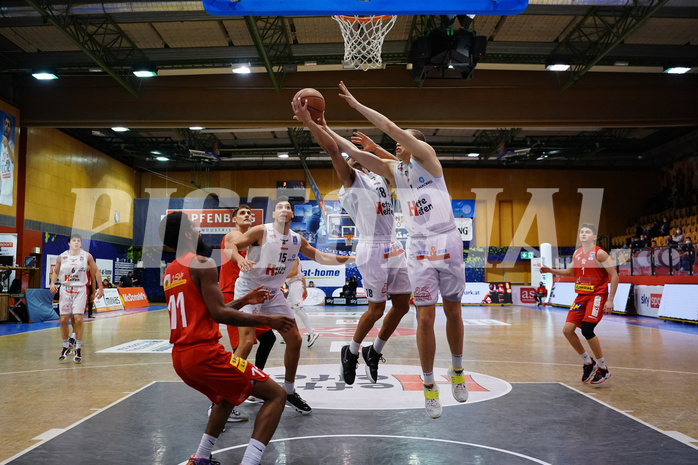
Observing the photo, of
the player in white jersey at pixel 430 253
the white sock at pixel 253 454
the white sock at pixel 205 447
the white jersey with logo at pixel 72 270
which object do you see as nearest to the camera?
the white sock at pixel 253 454

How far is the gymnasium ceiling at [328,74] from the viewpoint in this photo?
1547cm

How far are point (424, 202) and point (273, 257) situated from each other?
5.83 ft

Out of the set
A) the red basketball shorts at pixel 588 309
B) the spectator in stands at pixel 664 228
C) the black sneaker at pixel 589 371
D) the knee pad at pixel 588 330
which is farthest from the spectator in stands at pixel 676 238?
the black sneaker at pixel 589 371

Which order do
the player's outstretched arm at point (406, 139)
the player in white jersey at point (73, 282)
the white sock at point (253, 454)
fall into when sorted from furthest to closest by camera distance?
the player in white jersey at point (73, 282), the player's outstretched arm at point (406, 139), the white sock at point (253, 454)

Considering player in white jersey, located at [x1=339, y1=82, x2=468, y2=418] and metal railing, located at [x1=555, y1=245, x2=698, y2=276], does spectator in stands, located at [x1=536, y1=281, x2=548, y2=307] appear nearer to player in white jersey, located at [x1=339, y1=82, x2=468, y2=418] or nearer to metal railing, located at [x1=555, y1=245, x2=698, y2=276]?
metal railing, located at [x1=555, y1=245, x2=698, y2=276]

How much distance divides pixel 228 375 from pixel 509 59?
1558cm

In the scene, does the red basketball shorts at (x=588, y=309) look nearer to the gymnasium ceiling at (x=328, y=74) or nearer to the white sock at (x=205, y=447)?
the white sock at (x=205, y=447)

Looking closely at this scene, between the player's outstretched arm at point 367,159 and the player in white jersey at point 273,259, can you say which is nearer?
the player's outstretched arm at point 367,159

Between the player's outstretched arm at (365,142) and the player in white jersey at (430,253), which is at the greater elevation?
the player's outstretched arm at (365,142)

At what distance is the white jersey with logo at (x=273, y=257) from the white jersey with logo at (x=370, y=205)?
71cm

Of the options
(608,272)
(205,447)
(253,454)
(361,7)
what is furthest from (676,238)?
(205,447)

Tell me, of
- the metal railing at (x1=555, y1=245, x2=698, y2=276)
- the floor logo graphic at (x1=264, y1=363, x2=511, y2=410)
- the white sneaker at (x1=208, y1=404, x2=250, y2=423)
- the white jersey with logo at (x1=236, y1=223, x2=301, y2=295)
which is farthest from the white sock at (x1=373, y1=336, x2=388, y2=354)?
the metal railing at (x1=555, y1=245, x2=698, y2=276)

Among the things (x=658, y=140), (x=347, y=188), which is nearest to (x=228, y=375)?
(x=347, y=188)

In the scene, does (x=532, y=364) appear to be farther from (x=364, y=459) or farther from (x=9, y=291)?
(x=9, y=291)
